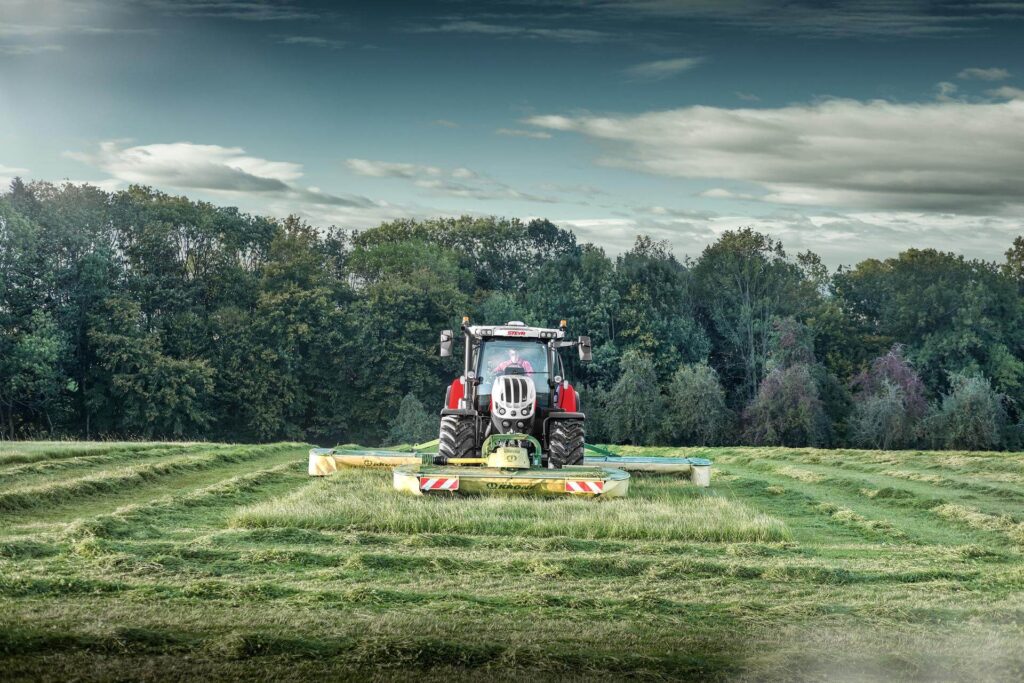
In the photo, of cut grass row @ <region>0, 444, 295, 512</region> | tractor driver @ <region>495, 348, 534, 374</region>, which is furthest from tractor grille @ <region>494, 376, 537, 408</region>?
cut grass row @ <region>0, 444, 295, 512</region>

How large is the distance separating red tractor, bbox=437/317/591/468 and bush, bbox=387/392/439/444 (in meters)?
29.5

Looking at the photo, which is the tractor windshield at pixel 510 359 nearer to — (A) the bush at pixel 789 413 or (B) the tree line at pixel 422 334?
(B) the tree line at pixel 422 334

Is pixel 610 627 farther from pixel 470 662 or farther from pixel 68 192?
pixel 68 192

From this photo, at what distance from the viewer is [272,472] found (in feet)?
64.6

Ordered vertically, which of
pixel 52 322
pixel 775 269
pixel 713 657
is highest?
pixel 775 269

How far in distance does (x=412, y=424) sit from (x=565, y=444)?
106ft

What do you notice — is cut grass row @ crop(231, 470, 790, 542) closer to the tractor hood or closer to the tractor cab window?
the tractor hood

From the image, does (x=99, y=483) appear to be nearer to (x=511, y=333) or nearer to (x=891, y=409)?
(x=511, y=333)

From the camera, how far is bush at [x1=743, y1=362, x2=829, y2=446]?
159 ft

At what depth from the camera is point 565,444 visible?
16.7 meters

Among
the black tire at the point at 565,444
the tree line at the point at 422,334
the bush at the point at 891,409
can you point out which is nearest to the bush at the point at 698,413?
the tree line at the point at 422,334

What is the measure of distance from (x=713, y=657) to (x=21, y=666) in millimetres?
4522

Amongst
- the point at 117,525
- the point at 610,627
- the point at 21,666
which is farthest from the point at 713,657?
the point at 117,525

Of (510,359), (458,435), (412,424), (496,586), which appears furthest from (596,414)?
(496,586)
